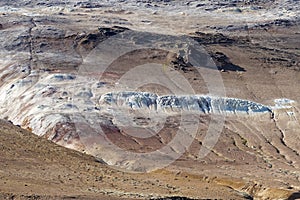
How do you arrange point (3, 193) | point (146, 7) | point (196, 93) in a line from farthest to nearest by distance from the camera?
point (146, 7) < point (196, 93) < point (3, 193)

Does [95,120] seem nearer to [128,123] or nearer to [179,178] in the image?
[128,123]

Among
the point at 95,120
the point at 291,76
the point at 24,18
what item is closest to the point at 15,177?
the point at 95,120

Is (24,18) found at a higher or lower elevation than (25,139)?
lower

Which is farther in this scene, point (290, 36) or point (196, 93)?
point (290, 36)

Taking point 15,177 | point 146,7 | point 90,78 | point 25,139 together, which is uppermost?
point 15,177

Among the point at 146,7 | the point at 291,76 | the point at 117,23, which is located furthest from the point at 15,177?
the point at 146,7

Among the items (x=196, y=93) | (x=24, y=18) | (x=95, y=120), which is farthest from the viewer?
(x=24, y=18)

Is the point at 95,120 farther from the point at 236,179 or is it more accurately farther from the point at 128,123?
the point at 236,179
